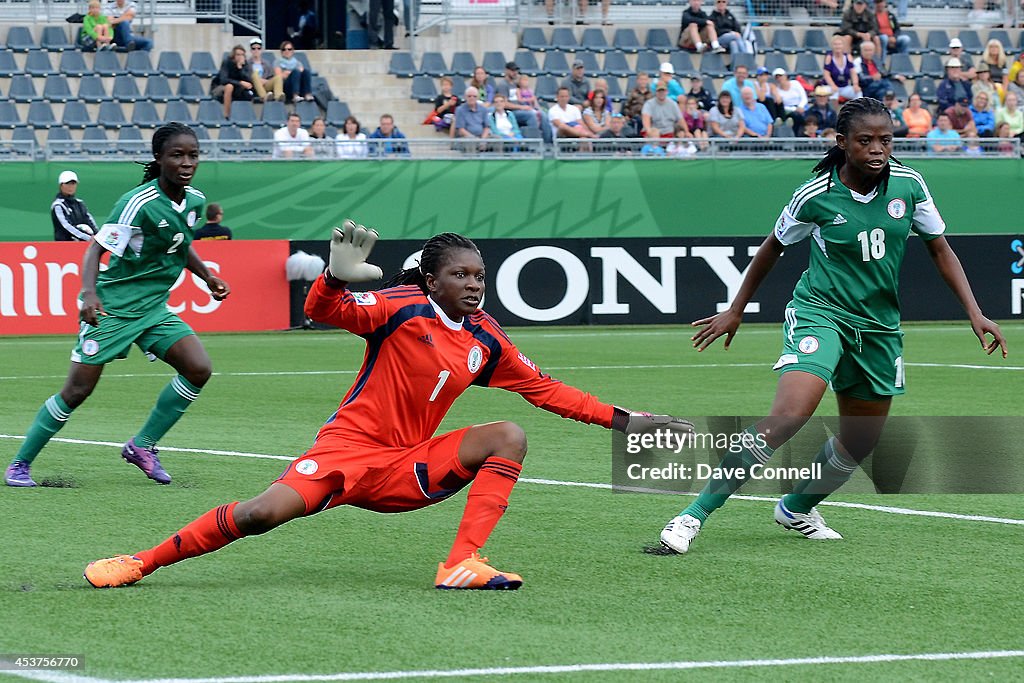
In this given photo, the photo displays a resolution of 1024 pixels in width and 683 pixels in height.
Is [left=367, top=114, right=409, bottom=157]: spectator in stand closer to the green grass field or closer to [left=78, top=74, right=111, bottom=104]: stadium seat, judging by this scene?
[left=78, top=74, right=111, bottom=104]: stadium seat

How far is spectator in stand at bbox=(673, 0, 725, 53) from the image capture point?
27125 millimetres

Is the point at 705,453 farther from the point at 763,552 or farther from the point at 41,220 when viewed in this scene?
the point at 41,220

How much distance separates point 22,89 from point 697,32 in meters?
11.3

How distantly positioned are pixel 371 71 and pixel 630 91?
4.76 m

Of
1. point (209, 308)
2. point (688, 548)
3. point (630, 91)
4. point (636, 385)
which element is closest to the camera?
point (688, 548)

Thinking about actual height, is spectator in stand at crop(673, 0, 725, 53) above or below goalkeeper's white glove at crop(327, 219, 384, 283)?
above

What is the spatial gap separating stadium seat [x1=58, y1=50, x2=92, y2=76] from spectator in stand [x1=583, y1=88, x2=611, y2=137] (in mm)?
8025

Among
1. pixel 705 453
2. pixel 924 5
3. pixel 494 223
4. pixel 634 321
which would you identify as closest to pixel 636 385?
pixel 705 453

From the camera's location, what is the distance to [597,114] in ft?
82.2

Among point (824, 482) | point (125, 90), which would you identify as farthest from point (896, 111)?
point (824, 482)

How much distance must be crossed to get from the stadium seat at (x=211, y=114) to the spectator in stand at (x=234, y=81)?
0.09 meters

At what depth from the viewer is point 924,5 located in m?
30.6

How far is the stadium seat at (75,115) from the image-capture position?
24.2 metres

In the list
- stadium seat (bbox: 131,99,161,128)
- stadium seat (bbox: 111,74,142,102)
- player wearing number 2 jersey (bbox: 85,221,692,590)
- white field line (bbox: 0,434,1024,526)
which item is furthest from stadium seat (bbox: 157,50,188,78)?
player wearing number 2 jersey (bbox: 85,221,692,590)
